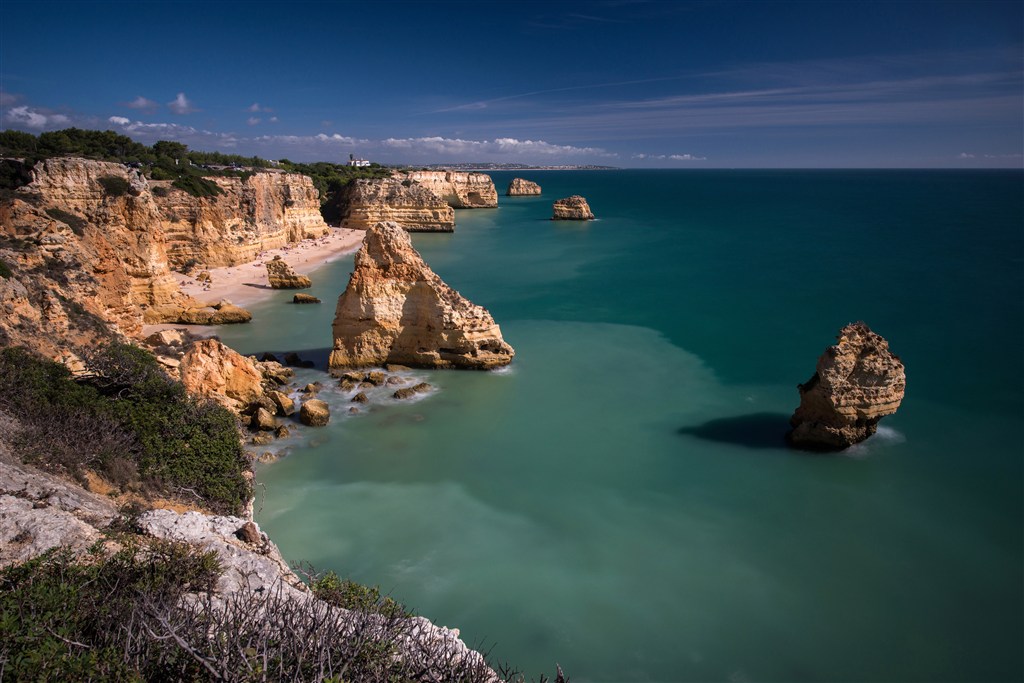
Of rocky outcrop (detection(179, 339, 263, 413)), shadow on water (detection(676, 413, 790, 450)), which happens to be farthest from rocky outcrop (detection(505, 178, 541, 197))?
rocky outcrop (detection(179, 339, 263, 413))

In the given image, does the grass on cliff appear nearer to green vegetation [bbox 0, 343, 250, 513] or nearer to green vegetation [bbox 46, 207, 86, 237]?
green vegetation [bbox 0, 343, 250, 513]

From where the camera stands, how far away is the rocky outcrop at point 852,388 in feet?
46.4

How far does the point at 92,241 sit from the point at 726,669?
19.8 metres

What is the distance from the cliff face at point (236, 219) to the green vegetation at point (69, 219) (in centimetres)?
1312

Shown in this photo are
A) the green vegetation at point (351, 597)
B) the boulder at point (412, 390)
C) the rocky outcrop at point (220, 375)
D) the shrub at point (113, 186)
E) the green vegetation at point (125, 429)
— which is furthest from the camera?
the shrub at point (113, 186)

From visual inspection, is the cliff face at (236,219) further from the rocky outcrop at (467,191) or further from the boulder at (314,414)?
the rocky outcrop at (467,191)

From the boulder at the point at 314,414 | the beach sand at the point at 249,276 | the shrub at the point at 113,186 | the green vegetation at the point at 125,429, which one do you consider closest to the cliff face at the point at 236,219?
the beach sand at the point at 249,276

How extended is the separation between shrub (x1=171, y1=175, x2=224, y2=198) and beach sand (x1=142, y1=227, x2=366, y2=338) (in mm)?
4002

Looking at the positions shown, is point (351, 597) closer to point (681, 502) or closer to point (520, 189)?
point (681, 502)

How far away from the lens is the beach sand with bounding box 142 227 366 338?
2848cm

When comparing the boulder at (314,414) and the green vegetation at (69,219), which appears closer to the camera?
the boulder at (314,414)

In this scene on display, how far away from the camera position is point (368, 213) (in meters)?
55.8

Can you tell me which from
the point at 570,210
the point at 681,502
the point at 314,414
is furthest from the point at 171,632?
the point at 570,210

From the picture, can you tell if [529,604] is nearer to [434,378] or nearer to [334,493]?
[334,493]
